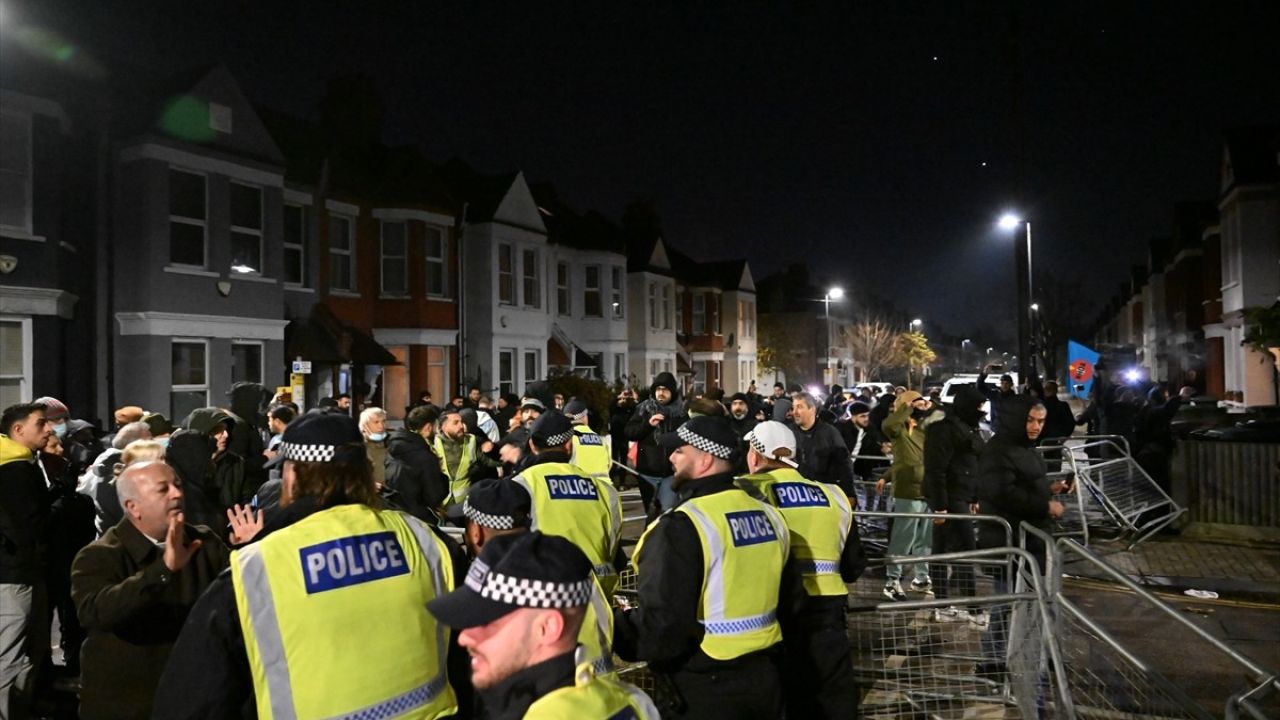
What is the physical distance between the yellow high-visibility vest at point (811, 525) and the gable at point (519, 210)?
2277 centimetres

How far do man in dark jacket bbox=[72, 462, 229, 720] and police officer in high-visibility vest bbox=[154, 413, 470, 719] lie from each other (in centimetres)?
97

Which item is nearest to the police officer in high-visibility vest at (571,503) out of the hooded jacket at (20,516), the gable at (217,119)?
the hooded jacket at (20,516)

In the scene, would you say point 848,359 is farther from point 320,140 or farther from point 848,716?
point 848,716

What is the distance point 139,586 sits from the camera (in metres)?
3.60

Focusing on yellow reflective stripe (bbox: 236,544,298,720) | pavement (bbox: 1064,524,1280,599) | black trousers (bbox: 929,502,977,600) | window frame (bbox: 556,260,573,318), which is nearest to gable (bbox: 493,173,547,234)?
window frame (bbox: 556,260,573,318)

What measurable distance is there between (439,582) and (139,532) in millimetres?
1678

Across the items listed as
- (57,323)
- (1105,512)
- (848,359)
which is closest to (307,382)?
(57,323)

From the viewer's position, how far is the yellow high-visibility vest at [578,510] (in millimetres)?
4977

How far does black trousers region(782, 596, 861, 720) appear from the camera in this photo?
15.1 feet

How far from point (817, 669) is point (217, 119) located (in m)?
17.7

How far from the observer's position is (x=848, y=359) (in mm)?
74688

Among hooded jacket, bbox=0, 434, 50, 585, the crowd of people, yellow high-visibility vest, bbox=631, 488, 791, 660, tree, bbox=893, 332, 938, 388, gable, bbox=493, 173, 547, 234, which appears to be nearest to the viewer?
the crowd of people

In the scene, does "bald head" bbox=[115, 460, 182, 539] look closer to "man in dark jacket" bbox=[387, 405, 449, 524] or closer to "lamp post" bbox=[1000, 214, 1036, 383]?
"man in dark jacket" bbox=[387, 405, 449, 524]

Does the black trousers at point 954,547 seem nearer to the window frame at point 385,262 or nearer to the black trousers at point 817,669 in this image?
the black trousers at point 817,669
